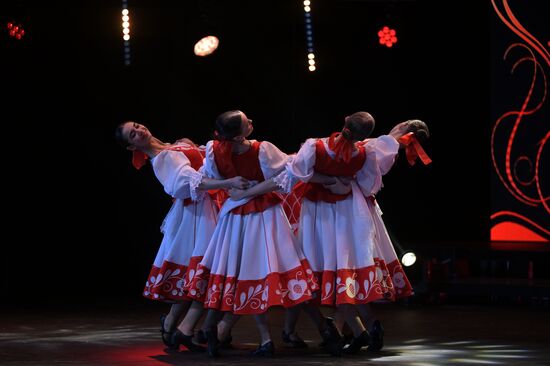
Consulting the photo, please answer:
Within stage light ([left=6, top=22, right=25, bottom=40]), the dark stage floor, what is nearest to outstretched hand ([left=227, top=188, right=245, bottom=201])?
the dark stage floor

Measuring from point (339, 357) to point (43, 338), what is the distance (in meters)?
1.64

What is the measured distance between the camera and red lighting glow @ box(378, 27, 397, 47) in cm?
802

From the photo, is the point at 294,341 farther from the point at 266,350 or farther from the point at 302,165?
the point at 302,165

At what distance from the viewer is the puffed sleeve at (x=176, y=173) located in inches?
181

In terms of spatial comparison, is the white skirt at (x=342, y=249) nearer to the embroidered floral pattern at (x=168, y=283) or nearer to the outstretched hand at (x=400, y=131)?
the outstretched hand at (x=400, y=131)

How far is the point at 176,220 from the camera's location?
4785 millimetres

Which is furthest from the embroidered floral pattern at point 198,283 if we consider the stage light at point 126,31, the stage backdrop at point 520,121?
the stage backdrop at point 520,121

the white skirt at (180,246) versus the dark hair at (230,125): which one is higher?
the dark hair at (230,125)

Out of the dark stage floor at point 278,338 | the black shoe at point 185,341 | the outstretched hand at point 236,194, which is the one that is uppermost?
the outstretched hand at point 236,194

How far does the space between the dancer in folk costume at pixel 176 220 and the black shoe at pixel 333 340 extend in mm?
610

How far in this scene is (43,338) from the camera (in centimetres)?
515

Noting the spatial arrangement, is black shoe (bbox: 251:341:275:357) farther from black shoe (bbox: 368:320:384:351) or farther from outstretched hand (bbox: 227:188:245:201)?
outstretched hand (bbox: 227:188:245:201)

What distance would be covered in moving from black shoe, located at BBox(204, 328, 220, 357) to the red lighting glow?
4.12 metres

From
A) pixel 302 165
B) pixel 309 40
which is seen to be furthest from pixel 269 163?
pixel 309 40
